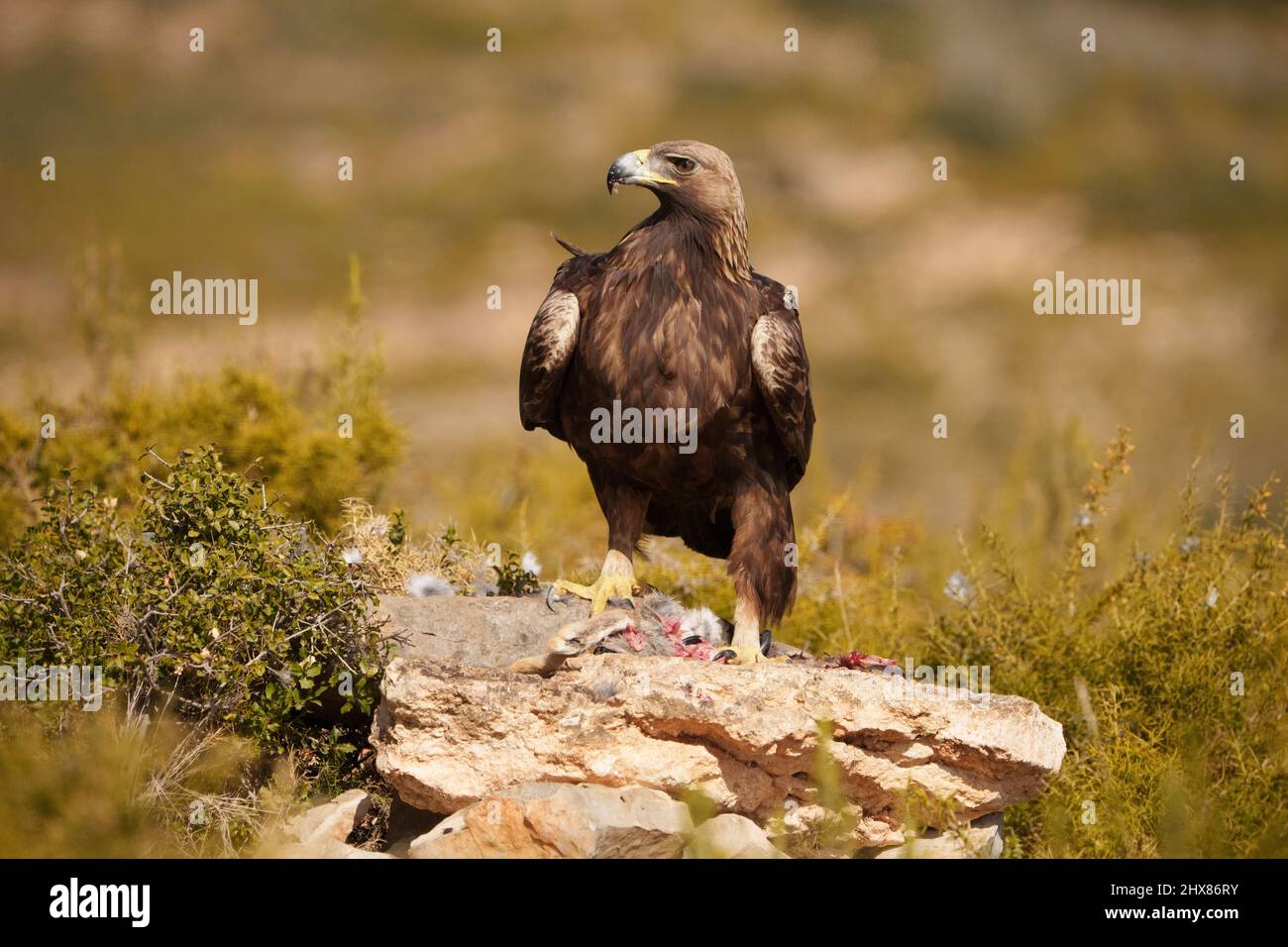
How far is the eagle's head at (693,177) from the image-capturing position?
6828mm

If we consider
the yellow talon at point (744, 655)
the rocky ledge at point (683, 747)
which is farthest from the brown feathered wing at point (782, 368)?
the rocky ledge at point (683, 747)

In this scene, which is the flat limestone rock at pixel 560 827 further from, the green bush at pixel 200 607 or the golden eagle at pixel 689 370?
the golden eagle at pixel 689 370

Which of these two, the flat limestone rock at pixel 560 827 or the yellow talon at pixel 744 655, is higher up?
the yellow talon at pixel 744 655

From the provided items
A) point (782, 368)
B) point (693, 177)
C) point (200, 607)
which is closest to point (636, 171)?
point (693, 177)

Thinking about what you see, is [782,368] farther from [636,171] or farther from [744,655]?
[744,655]

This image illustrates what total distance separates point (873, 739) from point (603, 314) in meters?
2.40

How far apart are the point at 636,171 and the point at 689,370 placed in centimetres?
99

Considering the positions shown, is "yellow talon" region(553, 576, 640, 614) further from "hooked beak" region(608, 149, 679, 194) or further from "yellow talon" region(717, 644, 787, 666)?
"hooked beak" region(608, 149, 679, 194)

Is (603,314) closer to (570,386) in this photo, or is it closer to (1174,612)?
(570,386)

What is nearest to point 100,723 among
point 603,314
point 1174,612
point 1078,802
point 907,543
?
point 603,314

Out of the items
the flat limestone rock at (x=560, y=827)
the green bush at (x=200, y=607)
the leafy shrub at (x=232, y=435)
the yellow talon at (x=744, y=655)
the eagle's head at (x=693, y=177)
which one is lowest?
the flat limestone rock at (x=560, y=827)

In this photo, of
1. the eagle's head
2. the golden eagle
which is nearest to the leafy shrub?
the golden eagle

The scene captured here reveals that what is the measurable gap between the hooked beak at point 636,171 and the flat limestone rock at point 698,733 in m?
2.29

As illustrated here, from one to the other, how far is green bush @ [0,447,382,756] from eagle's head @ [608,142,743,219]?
235cm
